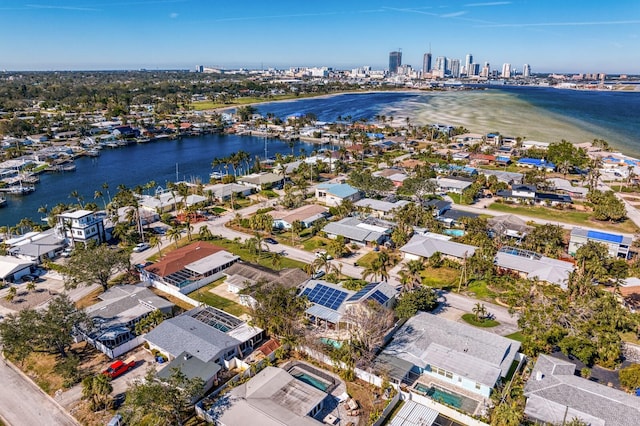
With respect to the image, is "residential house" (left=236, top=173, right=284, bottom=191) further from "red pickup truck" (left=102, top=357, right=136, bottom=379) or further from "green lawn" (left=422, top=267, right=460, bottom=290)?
"red pickup truck" (left=102, top=357, right=136, bottom=379)

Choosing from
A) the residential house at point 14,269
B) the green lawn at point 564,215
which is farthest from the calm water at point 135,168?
the green lawn at point 564,215

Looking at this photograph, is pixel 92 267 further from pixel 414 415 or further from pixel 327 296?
pixel 414 415

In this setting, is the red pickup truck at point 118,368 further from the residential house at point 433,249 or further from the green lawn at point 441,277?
the residential house at point 433,249

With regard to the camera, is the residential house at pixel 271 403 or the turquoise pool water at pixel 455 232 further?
the turquoise pool water at pixel 455 232

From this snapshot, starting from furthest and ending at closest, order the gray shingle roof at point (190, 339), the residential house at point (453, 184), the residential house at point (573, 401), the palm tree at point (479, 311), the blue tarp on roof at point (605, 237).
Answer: the residential house at point (453, 184) < the blue tarp on roof at point (605, 237) < the palm tree at point (479, 311) < the gray shingle roof at point (190, 339) < the residential house at point (573, 401)

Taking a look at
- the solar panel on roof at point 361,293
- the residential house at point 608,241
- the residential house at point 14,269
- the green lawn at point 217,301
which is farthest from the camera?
the residential house at point 608,241

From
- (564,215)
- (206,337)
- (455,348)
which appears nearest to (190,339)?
(206,337)

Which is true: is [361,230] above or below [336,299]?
above

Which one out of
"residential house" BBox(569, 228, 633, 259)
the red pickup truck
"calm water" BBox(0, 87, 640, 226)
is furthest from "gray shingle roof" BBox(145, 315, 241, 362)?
"calm water" BBox(0, 87, 640, 226)
